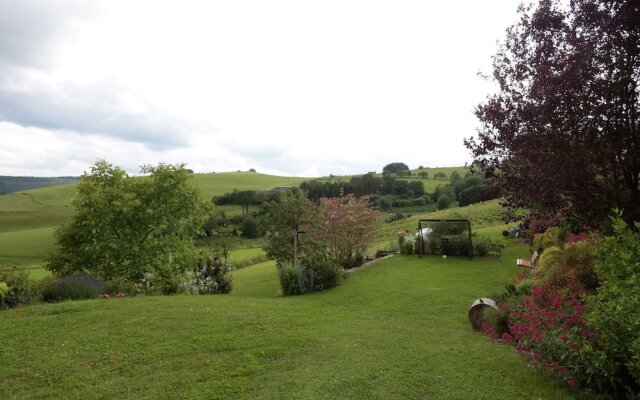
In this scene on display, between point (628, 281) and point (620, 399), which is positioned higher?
point (628, 281)

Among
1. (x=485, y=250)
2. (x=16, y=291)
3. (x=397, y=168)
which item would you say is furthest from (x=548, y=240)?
(x=397, y=168)

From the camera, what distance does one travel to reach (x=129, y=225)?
48.8 ft

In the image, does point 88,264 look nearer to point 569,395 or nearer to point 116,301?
point 116,301

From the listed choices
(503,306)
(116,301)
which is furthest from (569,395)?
(116,301)

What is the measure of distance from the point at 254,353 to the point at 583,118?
570 cm

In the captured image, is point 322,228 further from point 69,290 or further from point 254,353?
point 254,353

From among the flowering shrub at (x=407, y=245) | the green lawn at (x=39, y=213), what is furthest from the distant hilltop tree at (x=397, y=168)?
the flowering shrub at (x=407, y=245)

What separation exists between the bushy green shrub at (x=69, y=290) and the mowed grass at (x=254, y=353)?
1.62 meters

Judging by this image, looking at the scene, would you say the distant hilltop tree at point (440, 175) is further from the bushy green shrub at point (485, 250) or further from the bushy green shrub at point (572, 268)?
the bushy green shrub at point (572, 268)

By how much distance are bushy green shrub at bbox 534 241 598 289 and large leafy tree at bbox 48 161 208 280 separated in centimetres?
1170

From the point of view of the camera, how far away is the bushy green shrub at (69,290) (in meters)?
10.5

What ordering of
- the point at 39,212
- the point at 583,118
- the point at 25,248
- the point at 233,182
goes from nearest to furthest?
the point at 583,118, the point at 25,248, the point at 39,212, the point at 233,182

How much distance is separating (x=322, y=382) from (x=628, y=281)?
3443 millimetres

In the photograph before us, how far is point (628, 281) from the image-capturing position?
389 centimetres
